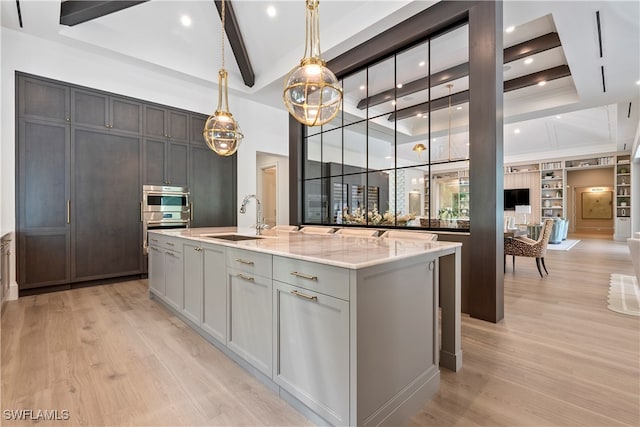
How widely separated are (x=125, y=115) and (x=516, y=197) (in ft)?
41.1

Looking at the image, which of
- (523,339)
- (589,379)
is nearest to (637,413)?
(589,379)

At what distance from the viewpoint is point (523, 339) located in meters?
2.50

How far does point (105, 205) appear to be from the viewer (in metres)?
4.39

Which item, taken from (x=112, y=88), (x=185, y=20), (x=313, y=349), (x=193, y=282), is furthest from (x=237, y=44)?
(x=313, y=349)

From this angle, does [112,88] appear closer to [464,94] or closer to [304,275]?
[304,275]

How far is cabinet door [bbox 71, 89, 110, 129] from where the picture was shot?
13.5ft

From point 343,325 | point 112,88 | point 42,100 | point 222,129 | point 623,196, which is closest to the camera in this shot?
point 343,325

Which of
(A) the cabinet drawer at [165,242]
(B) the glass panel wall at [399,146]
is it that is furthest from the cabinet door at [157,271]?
(B) the glass panel wall at [399,146]

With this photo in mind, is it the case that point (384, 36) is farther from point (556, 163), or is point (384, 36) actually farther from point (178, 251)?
point (556, 163)

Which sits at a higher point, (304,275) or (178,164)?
(178,164)

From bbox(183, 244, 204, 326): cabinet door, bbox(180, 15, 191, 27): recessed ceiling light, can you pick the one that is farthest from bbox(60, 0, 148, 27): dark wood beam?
bbox(183, 244, 204, 326): cabinet door

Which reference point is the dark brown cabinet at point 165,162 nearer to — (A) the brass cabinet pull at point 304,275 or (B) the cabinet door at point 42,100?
(B) the cabinet door at point 42,100

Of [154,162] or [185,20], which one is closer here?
[185,20]

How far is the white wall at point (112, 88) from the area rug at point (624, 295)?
18.9ft
